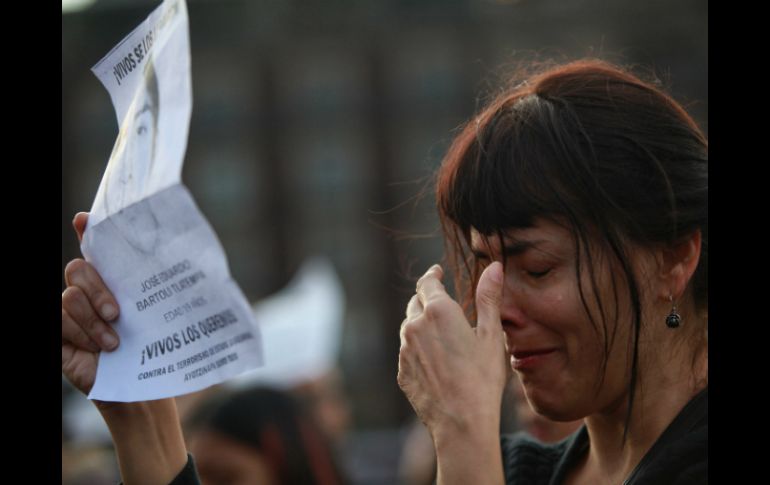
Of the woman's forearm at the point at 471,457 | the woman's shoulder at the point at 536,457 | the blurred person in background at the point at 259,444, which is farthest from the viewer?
the blurred person in background at the point at 259,444

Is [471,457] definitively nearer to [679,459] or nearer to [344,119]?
[679,459]

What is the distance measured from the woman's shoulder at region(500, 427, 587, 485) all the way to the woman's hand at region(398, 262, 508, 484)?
1.35 feet

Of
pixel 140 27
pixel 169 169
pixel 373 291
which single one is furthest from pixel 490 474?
pixel 373 291

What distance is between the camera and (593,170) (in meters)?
1.72

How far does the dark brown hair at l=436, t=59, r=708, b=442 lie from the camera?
5.60ft

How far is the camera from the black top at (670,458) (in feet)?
5.25

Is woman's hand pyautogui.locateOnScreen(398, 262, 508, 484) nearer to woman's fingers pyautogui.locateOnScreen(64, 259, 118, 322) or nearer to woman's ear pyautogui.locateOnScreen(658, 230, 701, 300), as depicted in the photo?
woman's ear pyautogui.locateOnScreen(658, 230, 701, 300)

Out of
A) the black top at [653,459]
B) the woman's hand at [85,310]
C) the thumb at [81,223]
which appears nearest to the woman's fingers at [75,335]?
the woman's hand at [85,310]

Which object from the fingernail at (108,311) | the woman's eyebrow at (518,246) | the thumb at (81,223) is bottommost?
the fingernail at (108,311)

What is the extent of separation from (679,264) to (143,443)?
0.95 metres

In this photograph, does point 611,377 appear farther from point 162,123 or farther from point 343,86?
point 343,86

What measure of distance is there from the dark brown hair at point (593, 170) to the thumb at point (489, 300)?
90 mm

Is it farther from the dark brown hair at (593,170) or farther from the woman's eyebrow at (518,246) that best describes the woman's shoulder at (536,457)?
the woman's eyebrow at (518,246)
